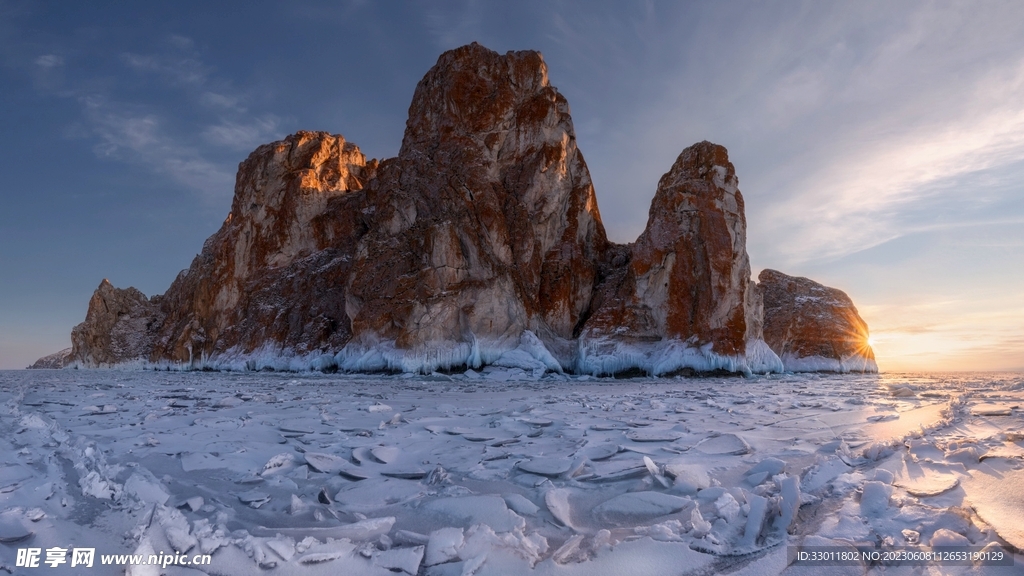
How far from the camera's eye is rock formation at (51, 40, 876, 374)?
32.9 meters

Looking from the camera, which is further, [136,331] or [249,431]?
[136,331]

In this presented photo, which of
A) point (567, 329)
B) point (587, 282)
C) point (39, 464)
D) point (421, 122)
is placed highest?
point (421, 122)

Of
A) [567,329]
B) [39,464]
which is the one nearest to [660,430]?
[39,464]

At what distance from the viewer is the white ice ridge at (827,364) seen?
40.4 meters

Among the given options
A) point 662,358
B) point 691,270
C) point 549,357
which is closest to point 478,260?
point 549,357

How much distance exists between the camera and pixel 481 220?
36.5m

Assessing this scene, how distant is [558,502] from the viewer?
3.37m

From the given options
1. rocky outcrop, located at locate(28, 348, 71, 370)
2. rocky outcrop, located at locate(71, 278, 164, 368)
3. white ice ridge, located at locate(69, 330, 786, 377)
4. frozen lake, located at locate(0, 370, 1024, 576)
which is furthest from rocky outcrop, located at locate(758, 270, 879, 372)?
rocky outcrop, located at locate(28, 348, 71, 370)

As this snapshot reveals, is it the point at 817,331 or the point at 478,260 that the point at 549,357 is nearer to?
the point at 478,260

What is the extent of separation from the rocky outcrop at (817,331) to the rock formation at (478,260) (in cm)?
952

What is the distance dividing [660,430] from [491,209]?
105ft

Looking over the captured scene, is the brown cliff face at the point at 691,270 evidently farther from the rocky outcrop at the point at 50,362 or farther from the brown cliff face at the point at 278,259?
the rocky outcrop at the point at 50,362

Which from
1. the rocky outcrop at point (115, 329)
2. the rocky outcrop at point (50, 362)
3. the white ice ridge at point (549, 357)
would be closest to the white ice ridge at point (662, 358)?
the white ice ridge at point (549, 357)

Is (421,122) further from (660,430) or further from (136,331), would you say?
(136,331)
